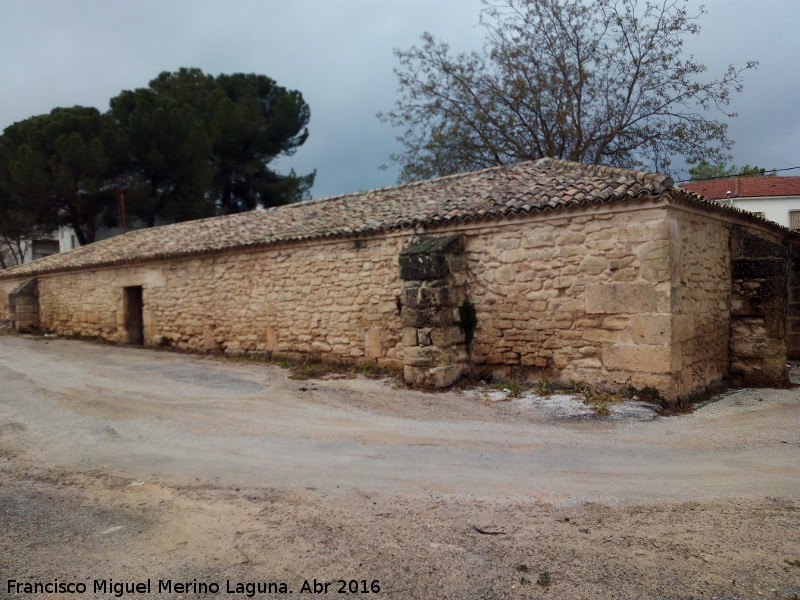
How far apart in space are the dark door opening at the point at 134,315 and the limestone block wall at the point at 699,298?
13013 mm

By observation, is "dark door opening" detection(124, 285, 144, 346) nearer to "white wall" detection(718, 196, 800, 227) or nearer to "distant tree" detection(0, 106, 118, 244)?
"distant tree" detection(0, 106, 118, 244)

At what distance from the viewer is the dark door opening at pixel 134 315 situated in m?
14.8

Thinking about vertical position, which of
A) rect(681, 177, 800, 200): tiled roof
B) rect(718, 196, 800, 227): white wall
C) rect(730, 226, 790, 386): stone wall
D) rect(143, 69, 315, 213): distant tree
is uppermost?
rect(143, 69, 315, 213): distant tree

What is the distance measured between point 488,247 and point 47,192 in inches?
840

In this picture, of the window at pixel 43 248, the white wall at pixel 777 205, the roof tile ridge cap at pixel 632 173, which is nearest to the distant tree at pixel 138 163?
the window at pixel 43 248

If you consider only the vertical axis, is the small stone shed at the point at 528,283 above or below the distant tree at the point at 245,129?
below

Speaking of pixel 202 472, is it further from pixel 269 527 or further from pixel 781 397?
pixel 781 397

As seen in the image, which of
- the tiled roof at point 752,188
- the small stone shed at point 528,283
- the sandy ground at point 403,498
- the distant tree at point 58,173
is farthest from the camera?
the tiled roof at point 752,188

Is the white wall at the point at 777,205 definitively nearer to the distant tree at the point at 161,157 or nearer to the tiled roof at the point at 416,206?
the tiled roof at the point at 416,206

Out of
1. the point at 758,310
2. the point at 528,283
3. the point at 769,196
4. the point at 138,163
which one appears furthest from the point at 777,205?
the point at 138,163

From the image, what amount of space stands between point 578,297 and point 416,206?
12.0 feet

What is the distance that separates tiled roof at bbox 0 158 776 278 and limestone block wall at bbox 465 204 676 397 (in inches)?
A: 13.6

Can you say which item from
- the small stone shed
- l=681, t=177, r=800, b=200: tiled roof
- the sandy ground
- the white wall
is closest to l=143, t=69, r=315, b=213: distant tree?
the small stone shed

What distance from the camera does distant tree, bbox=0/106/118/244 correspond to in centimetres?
2178
